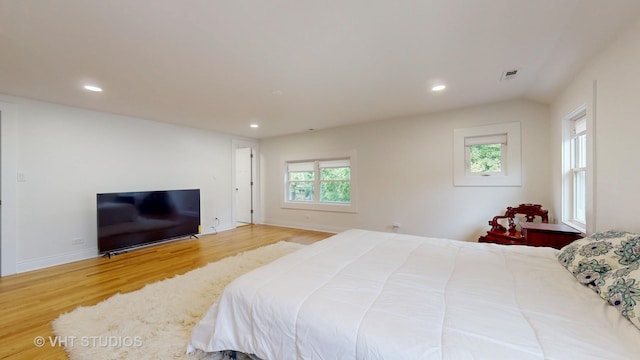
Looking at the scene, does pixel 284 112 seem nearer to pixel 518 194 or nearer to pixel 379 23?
pixel 379 23

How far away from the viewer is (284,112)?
13.7 ft

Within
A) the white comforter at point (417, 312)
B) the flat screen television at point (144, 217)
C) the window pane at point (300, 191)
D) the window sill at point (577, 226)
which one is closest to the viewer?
the white comforter at point (417, 312)

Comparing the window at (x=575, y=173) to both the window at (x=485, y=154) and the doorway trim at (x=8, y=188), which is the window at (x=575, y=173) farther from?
the doorway trim at (x=8, y=188)

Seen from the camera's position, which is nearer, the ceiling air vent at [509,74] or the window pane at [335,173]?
the ceiling air vent at [509,74]

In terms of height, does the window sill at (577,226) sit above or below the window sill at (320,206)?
above

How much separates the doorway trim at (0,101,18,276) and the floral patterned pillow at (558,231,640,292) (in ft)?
18.7

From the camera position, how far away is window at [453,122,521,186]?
370 cm

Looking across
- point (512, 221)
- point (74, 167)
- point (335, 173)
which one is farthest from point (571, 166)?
point (74, 167)

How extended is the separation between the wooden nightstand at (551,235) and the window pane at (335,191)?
3.23m

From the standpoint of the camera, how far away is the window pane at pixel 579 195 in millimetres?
2824

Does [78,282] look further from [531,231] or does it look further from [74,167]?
[531,231]

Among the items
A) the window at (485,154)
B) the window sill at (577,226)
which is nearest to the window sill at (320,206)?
the window at (485,154)

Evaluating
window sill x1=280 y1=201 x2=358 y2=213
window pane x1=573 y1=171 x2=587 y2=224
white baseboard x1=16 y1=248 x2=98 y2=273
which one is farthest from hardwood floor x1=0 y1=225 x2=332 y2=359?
window pane x1=573 y1=171 x2=587 y2=224

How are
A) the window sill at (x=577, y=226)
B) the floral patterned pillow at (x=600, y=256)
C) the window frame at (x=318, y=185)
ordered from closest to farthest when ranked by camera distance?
1. the floral patterned pillow at (x=600, y=256)
2. the window sill at (x=577, y=226)
3. the window frame at (x=318, y=185)
